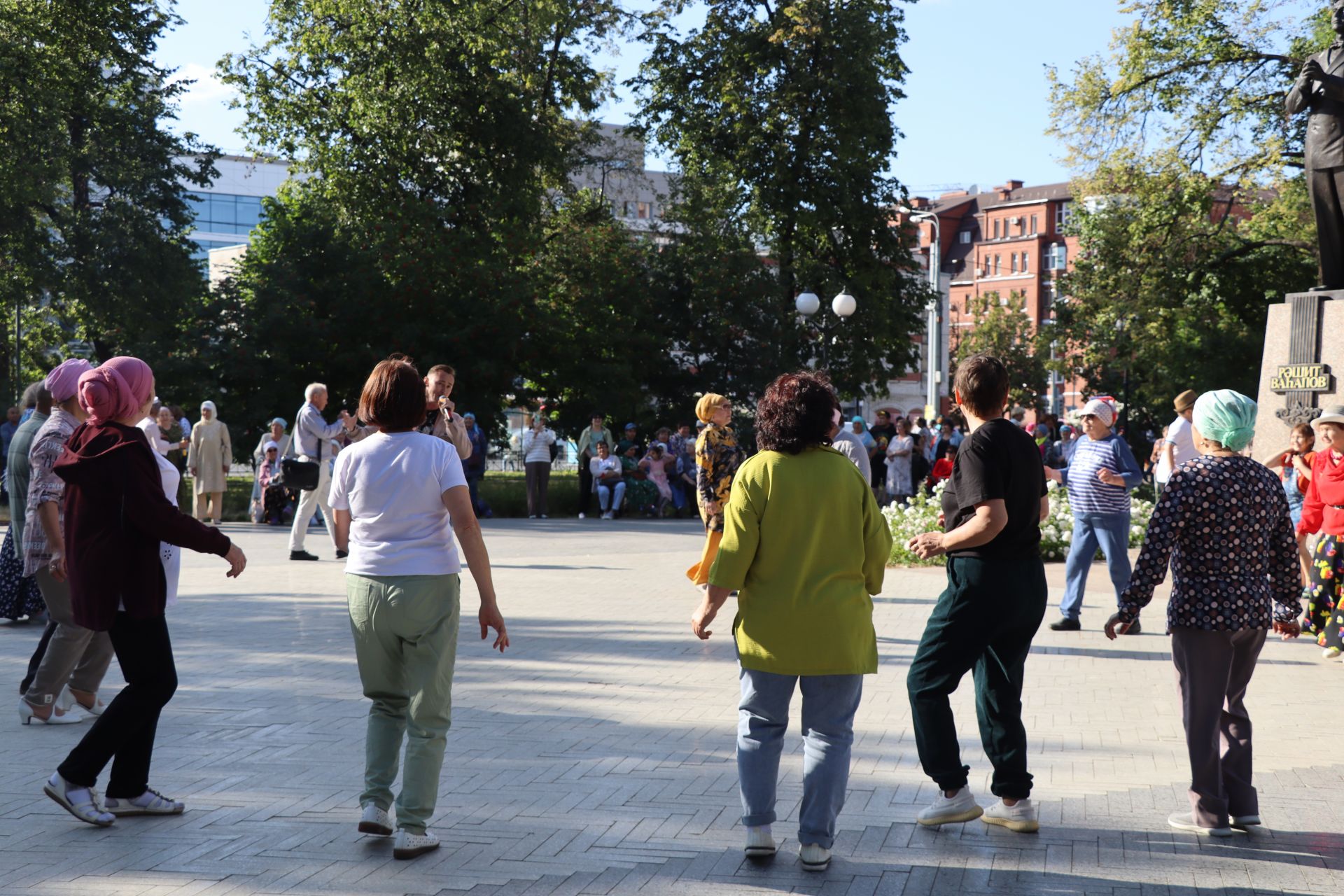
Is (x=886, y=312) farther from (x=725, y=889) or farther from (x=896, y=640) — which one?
(x=725, y=889)

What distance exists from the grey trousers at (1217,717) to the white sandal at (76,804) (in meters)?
3.97

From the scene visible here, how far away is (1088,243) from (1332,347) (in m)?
32.4

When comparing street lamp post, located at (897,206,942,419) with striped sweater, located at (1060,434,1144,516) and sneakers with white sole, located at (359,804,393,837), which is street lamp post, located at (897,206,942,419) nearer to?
striped sweater, located at (1060,434,1144,516)

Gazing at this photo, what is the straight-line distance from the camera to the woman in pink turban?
16.5 ft

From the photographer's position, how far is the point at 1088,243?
43.9 meters

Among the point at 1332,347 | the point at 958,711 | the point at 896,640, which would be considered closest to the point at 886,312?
the point at 1332,347

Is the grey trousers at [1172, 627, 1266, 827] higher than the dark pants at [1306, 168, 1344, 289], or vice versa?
the dark pants at [1306, 168, 1344, 289]

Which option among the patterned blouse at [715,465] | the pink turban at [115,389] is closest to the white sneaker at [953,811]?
the pink turban at [115,389]

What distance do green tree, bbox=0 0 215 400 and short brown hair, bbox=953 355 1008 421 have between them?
90.2ft

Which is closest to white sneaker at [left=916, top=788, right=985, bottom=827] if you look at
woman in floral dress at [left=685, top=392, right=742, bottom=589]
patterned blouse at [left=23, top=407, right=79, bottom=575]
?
patterned blouse at [left=23, top=407, right=79, bottom=575]

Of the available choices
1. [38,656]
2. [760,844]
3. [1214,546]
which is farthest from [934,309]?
[760,844]

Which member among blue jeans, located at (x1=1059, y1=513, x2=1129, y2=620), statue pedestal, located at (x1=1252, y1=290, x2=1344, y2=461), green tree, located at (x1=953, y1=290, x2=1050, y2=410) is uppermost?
green tree, located at (x1=953, y1=290, x2=1050, y2=410)

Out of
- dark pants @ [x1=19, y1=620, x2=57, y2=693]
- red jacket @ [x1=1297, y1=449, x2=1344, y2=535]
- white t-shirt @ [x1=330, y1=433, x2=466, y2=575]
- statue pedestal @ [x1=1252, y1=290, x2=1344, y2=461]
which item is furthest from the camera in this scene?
statue pedestal @ [x1=1252, y1=290, x2=1344, y2=461]

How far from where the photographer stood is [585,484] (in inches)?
961
